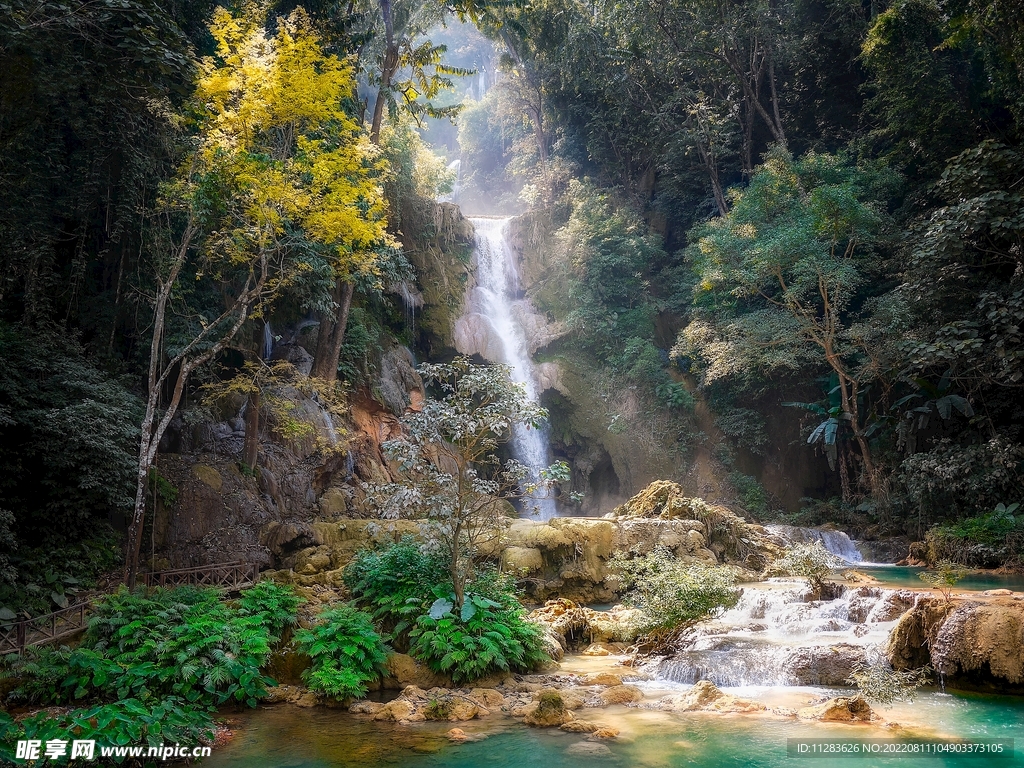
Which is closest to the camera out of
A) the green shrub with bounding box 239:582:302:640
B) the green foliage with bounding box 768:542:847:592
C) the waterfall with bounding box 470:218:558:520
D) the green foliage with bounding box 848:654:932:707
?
the green foliage with bounding box 848:654:932:707

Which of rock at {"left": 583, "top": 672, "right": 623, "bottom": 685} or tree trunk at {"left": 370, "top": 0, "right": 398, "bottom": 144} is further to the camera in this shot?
tree trunk at {"left": 370, "top": 0, "right": 398, "bottom": 144}

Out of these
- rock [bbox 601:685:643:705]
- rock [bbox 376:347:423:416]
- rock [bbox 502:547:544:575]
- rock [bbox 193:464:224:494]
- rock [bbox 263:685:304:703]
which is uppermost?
rock [bbox 376:347:423:416]

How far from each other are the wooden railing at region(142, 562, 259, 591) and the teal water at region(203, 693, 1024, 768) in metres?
4.34

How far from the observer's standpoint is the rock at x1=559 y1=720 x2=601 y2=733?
701 centimetres

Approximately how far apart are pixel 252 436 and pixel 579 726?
1034 cm

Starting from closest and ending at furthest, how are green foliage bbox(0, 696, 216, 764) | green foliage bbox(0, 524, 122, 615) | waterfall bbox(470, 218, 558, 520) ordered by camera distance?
1. green foliage bbox(0, 696, 216, 764)
2. green foliage bbox(0, 524, 122, 615)
3. waterfall bbox(470, 218, 558, 520)

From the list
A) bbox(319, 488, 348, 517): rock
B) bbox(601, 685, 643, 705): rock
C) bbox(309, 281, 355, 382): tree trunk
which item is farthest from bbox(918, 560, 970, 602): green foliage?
bbox(309, 281, 355, 382): tree trunk

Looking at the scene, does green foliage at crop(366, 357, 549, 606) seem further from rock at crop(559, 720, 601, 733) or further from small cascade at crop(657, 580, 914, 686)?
small cascade at crop(657, 580, 914, 686)

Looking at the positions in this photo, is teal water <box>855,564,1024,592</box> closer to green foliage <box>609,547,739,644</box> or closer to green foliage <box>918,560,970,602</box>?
green foliage <box>918,560,970,602</box>

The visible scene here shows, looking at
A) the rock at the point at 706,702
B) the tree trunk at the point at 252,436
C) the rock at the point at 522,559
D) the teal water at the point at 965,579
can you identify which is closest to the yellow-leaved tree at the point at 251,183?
the tree trunk at the point at 252,436

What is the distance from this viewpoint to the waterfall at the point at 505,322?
23125mm

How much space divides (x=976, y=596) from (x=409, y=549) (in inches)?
307

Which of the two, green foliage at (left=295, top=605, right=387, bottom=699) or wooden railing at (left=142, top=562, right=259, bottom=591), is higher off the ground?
wooden railing at (left=142, top=562, right=259, bottom=591)

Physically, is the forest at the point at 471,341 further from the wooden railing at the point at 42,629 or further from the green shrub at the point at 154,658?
the wooden railing at the point at 42,629
